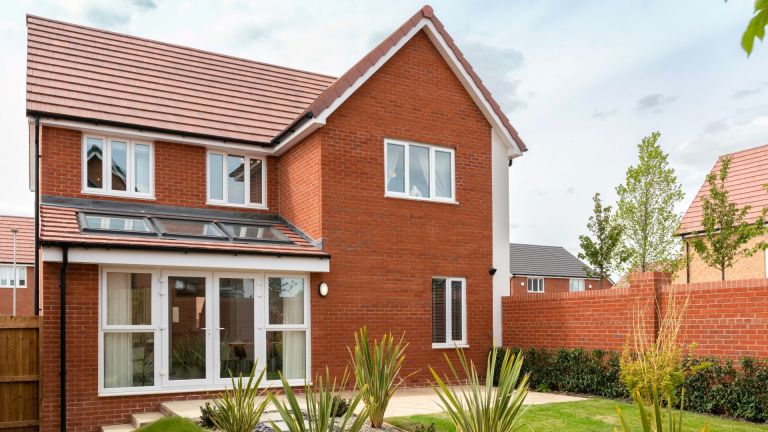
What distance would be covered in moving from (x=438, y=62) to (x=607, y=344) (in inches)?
264

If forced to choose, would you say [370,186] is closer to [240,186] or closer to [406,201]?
[406,201]

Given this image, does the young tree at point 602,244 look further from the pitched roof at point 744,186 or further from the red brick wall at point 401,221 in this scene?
the red brick wall at point 401,221

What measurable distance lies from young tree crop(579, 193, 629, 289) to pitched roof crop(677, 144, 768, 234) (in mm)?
2094

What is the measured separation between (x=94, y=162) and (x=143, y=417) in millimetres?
4993

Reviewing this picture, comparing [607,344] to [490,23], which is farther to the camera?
[607,344]

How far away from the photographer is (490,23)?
26.3 feet

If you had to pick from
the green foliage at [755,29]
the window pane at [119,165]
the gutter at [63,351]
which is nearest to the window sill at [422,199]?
the window pane at [119,165]

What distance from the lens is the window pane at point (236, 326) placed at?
39.1 ft

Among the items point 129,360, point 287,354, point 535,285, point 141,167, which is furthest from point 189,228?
point 535,285

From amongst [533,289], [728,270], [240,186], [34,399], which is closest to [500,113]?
[240,186]

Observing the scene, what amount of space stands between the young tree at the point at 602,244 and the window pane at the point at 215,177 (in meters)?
14.1

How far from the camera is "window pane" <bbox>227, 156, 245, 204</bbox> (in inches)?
559

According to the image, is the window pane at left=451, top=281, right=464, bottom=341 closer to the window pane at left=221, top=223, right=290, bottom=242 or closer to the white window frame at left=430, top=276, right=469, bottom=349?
the white window frame at left=430, top=276, right=469, bottom=349

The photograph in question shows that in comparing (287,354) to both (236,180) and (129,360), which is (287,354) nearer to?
(129,360)
